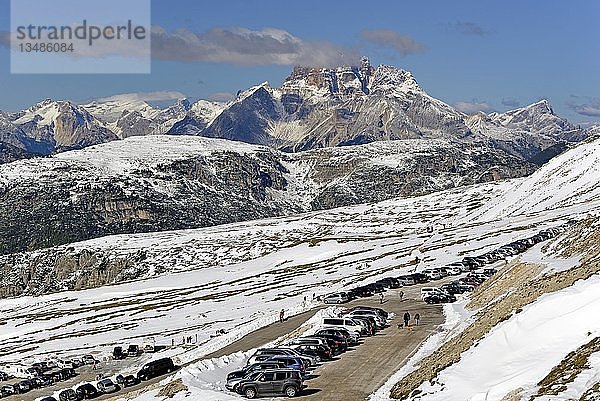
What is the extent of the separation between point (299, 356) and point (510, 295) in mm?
14713

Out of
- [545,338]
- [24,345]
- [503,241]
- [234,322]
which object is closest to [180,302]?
[24,345]

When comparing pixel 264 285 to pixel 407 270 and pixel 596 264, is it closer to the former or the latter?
pixel 407 270

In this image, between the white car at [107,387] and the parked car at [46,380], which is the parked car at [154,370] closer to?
the white car at [107,387]

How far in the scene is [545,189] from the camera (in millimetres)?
179375

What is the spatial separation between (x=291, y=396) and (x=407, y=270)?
6906cm

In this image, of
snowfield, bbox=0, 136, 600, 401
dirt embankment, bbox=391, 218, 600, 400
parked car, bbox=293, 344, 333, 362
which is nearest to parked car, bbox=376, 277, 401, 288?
snowfield, bbox=0, 136, 600, 401

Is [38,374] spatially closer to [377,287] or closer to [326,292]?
[377,287]

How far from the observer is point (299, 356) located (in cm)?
4522

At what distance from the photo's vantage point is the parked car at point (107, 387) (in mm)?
58503

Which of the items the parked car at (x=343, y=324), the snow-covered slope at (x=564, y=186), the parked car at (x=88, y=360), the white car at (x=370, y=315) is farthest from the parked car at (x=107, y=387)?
the snow-covered slope at (x=564, y=186)

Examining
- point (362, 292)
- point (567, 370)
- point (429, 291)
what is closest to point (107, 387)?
point (429, 291)

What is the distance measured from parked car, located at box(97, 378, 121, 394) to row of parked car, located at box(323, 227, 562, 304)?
95.0 feet

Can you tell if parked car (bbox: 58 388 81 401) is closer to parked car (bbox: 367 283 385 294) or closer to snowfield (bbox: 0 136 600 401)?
snowfield (bbox: 0 136 600 401)

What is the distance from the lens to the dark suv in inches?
1483
